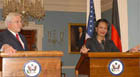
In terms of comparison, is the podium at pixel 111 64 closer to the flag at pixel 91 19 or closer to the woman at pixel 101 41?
the woman at pixel 101 41

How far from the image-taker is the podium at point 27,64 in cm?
240

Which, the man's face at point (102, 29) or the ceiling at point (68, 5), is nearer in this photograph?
the man's face at point (102, 29)

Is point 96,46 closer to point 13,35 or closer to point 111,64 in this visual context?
point 111,64

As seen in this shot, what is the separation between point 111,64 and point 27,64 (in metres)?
0.82

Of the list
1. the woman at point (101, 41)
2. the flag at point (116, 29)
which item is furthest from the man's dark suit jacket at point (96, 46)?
the flag at point (116, 29)

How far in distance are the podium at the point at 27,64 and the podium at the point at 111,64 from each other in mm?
351

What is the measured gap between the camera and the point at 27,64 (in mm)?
2420

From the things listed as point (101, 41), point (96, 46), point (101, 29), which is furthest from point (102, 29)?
point (96, 46)

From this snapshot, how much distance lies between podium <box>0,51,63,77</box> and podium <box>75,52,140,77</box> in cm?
35

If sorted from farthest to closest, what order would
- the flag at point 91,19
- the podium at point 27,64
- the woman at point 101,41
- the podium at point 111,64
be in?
the flag at point 91,19
the woman at point 101,41
the podium at point 111,64
the podium at point 27,64

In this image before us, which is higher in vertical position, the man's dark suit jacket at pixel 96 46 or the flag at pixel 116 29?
the flag at pixel 116 29

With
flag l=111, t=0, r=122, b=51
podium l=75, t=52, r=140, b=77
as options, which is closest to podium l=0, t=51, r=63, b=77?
podium l=75, t=52, r=140, b=77

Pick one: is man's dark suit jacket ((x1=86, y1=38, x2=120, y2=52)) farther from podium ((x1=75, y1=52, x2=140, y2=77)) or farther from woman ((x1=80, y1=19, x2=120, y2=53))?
podium ((x1=75, y1=52, x2=140, y2=77))

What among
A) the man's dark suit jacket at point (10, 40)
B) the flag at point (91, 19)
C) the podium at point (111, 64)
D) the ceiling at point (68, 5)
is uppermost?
the ceiling at point (68, 5)
